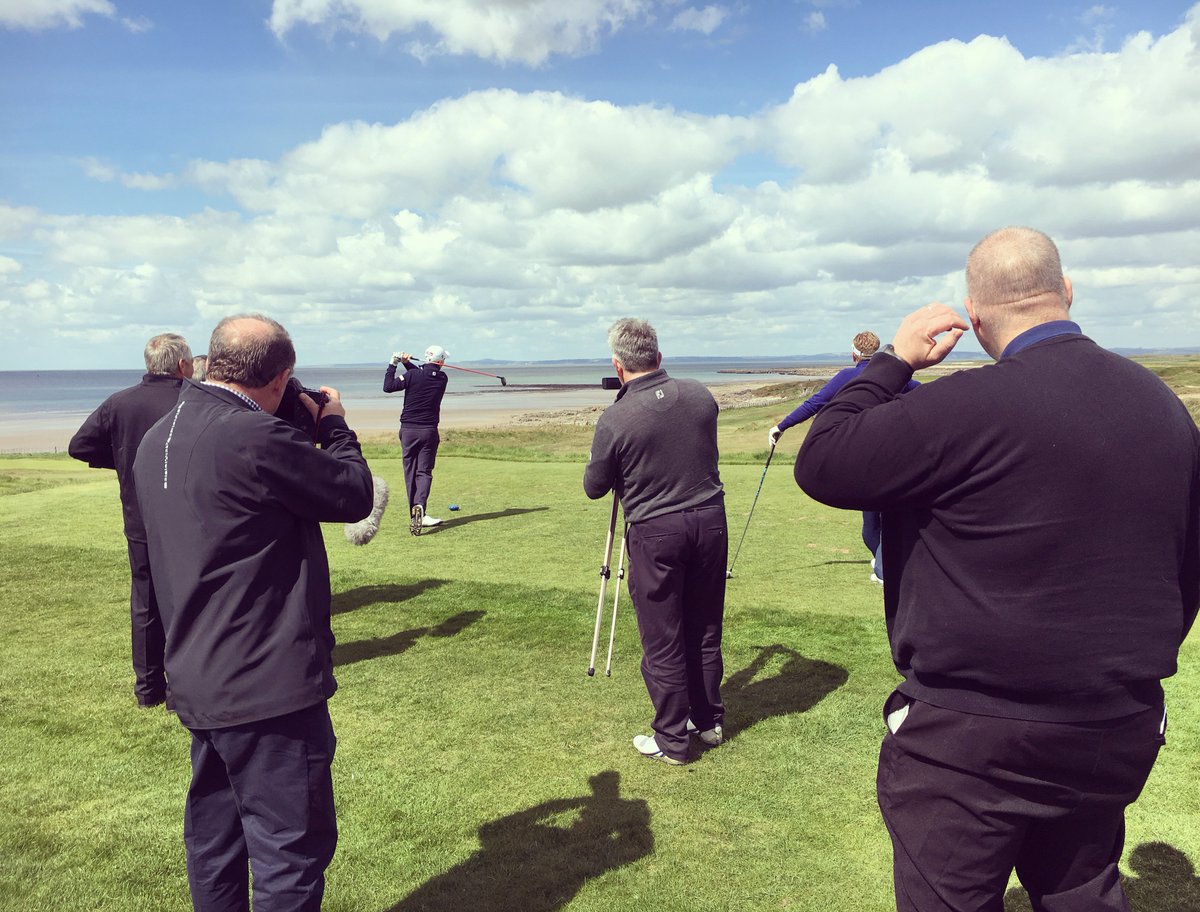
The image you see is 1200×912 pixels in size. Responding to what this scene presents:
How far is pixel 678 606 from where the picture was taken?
186 inches

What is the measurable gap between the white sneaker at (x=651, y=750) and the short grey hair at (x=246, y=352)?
2945mm

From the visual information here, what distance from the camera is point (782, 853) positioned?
12.4ft

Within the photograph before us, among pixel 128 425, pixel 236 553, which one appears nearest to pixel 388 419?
pixel 128 425

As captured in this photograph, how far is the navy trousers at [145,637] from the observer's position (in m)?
5.44

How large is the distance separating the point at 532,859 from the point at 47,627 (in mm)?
5357

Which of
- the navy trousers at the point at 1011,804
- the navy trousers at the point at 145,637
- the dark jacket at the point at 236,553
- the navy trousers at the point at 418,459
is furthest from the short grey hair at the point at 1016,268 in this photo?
the navy trousers at the point at 418,459

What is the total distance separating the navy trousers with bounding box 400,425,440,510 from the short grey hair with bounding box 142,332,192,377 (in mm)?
5748

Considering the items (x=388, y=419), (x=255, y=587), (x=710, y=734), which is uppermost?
(x=255, y=587)

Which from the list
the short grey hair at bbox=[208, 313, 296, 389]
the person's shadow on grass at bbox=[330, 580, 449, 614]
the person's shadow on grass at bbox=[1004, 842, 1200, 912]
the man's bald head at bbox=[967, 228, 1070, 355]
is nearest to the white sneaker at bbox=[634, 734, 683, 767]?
the person's shadow on grass at bbox=[1004, 842, 1200, 912]

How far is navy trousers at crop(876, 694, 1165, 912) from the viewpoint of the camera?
2090 millimetres

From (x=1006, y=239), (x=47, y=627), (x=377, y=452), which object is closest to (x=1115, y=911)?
(x=1006, y=239)

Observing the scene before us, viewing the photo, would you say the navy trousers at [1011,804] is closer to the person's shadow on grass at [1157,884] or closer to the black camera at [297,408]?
the person's shadow on grass at [1157,884]

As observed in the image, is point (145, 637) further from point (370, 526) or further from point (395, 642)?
point (370, 526)

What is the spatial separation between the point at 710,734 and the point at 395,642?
9.54ft
